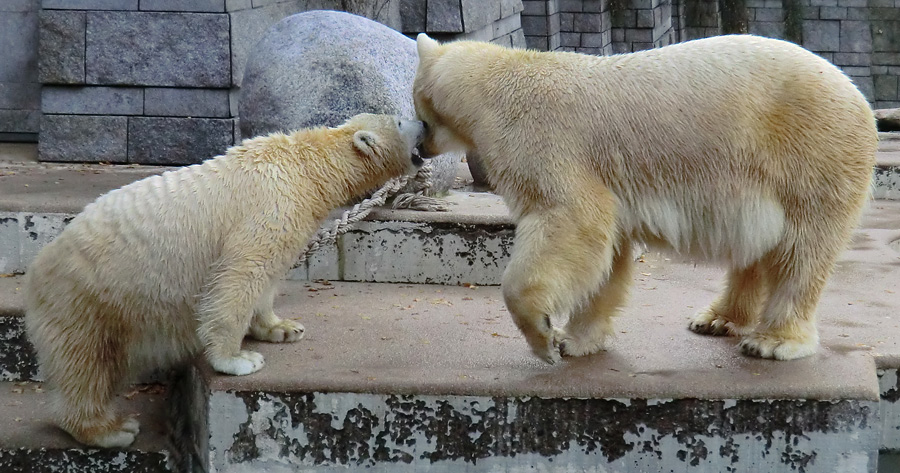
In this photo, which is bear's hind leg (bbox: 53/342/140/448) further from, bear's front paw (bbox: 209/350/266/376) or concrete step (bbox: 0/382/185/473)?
bear's front paw (bbox: 209/350/266/376)

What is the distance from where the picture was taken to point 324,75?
181 inches

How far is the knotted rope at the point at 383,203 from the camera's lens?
13.8 ft

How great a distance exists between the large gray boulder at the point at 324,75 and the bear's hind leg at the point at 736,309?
171cm

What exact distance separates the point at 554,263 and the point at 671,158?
1.70ft

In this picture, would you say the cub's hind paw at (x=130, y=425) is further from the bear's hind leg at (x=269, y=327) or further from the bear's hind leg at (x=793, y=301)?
the bear's hind leg at (x=793, y=301)

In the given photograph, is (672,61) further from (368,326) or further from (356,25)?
(356,25)

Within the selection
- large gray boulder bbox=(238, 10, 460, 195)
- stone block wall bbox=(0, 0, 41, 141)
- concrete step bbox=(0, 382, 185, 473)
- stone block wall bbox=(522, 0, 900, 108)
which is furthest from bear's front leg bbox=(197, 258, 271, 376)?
stone block wall bbox=(522, 0, 900, 108)

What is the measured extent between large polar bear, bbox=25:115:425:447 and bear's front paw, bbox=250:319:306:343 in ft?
A: 0.79

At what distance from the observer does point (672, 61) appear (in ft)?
10.4

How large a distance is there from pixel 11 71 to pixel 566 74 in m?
4.59

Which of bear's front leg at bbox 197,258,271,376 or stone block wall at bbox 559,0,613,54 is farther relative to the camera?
stone block wall at bbox 559,0,613,54

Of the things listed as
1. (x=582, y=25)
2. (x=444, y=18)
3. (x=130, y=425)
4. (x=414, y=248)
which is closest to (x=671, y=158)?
(x=414, y=248)

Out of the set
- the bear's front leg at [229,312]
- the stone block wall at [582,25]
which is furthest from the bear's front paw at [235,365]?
the stone block wall at [582,25]

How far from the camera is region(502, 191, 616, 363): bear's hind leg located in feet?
9.81
